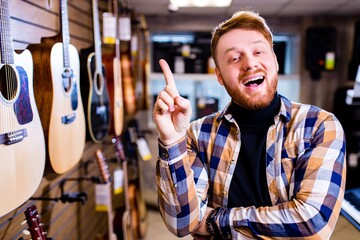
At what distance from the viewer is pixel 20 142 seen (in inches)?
43.4

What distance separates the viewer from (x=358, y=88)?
4.86 feet

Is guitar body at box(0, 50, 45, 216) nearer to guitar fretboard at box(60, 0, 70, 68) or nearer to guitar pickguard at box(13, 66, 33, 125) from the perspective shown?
guitar pickguard at box(13, 66, 33, 125)

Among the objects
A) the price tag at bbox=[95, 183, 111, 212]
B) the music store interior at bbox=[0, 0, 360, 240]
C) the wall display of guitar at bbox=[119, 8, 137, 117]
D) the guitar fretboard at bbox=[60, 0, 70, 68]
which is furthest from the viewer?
the wall display of guitar at bbox=[119, 8, 137, 117]

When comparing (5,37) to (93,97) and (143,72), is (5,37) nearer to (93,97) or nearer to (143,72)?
(93,97)

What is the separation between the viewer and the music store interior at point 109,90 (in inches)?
46.4

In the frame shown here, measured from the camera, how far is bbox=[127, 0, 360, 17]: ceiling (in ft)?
10.6

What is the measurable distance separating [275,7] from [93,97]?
2.37 metres

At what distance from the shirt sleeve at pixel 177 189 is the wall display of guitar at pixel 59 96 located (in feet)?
2.03

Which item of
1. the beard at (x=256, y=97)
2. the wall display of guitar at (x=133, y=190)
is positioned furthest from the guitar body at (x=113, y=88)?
the beard at (x=256, y=97)

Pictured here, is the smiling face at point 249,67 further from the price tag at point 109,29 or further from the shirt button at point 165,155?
the price tag at point 109,29

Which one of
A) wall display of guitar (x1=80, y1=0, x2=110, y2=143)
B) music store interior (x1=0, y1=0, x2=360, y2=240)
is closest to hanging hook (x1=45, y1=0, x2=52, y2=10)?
music store interior (x1=0, y1=0, x2=360, y2=240)

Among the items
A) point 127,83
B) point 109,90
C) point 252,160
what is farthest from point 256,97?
point 127,83

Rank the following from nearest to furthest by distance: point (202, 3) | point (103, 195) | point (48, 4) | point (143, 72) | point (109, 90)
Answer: point (48, 4) < point (103, 195) < point (109, 90) < point (202, 3) < point (143, 72)

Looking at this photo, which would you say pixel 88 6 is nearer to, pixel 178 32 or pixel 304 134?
pixel 178 32
